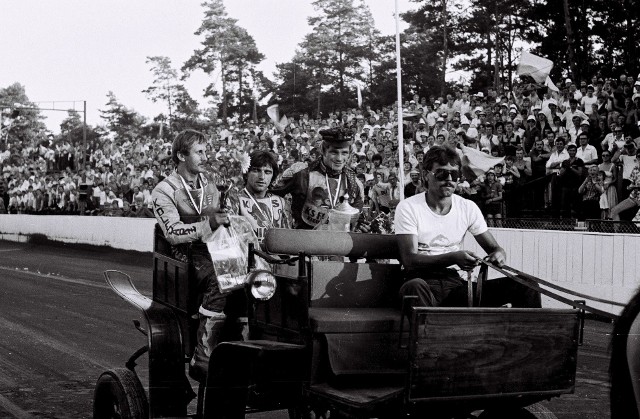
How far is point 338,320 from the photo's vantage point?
4.48 m

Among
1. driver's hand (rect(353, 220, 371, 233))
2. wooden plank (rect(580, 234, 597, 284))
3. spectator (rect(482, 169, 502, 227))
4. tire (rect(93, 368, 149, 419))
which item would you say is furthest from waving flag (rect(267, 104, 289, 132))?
tire (rect(93, 368, 149, 419))

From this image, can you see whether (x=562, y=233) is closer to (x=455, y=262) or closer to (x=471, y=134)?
(x=471, y=134)

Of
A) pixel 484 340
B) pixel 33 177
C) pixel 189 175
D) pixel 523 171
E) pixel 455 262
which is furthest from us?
pixel 33 177

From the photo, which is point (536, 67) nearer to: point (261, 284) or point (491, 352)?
point (261, 284)

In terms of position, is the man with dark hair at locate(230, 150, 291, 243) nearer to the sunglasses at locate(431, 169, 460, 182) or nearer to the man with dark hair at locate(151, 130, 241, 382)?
the man with dark hair at locate(151, 130, 241, 382)

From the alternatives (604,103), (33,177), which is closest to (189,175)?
(604,103)

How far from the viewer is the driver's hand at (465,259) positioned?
15.6 feet

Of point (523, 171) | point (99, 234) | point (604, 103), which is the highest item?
point (604, 103)

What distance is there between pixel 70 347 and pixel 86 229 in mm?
20646

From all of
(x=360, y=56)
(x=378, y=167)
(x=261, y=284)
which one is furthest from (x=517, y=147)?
(x=360, y=56)

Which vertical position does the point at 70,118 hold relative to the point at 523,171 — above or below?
above

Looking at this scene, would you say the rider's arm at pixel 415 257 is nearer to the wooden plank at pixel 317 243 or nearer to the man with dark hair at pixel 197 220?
the wooden plank at pixel 317 243

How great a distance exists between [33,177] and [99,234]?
49.0 ft

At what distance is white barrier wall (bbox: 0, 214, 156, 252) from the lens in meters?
26.1
